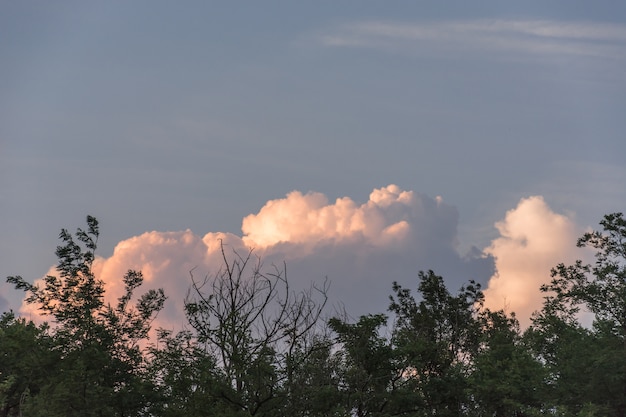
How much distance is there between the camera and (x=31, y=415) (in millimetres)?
46438

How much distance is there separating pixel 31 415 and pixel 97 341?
6.72m

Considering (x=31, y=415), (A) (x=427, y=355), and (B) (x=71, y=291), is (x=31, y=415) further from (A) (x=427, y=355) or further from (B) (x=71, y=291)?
(A) (x=427, y=355)

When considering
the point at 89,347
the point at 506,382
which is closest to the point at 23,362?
the point at 89,347

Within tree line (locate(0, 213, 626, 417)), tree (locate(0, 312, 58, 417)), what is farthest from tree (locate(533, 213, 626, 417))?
tree (locate(0, 312, 58, 417))

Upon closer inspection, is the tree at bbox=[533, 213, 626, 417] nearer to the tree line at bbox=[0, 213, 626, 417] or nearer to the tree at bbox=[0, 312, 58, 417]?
the tree line at bbox=[0, 213, 626, 417]

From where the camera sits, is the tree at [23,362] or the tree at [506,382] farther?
the tree at [506,382]

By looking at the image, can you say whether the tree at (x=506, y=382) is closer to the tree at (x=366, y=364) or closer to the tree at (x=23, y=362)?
Answer: the tree at (x=366, y=364)

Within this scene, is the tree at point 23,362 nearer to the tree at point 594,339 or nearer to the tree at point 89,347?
the tree at point 89,347

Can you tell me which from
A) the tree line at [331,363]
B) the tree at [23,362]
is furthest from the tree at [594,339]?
the tree at [23,362]

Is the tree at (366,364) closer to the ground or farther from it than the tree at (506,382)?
closer to the ground

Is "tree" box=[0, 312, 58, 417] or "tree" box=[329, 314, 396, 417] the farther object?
"tree" box=[0, 312, 58, 417]

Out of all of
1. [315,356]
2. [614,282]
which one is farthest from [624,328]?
[315,356]

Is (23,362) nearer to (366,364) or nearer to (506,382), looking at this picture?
(366,364)

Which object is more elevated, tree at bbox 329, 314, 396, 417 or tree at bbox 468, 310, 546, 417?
tree at bbox 468, 310, 546, 417
